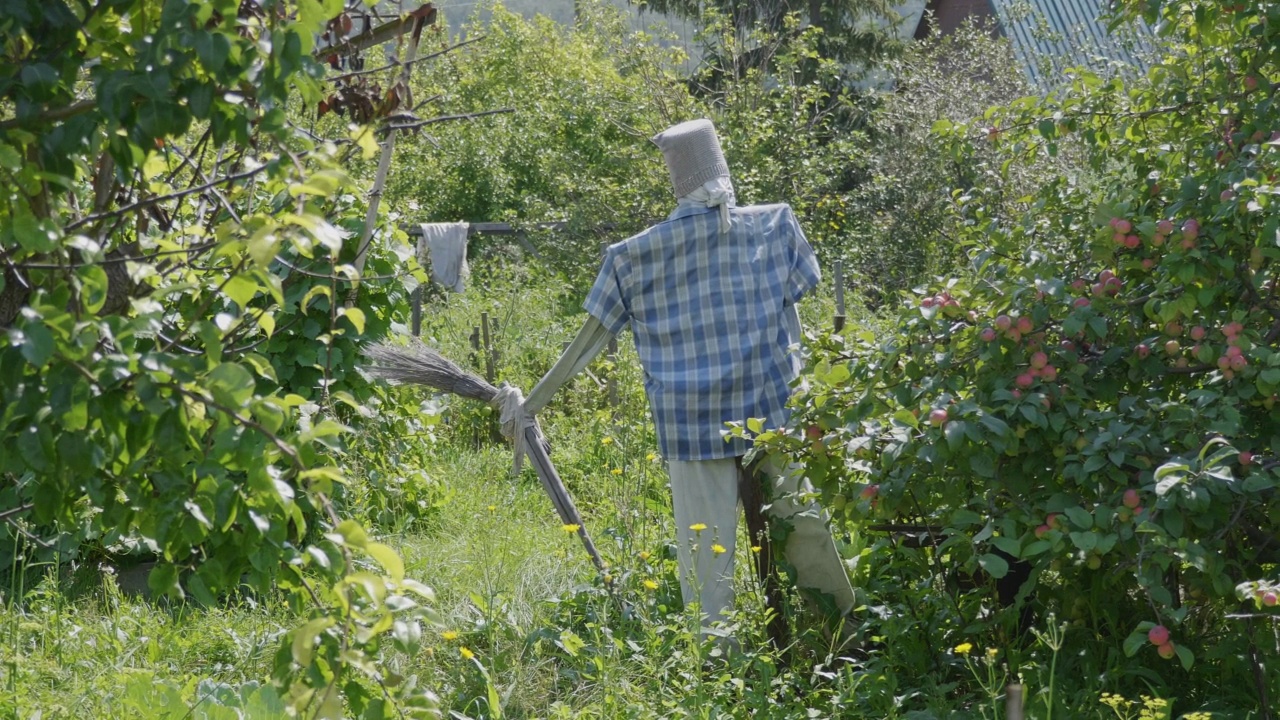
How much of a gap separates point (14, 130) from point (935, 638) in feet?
9.88

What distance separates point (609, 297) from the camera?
161 inches

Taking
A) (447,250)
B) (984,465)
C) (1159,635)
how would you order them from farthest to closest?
(447,250) → (984,465) → (1159,635)

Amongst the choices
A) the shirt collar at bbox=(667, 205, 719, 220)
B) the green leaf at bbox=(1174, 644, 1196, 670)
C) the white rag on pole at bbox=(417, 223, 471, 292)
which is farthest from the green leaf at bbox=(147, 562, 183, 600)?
the white rag on pole at bbox=(417, 223, 471, 292)

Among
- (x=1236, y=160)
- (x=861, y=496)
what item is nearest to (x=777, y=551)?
(x=861, y=496)

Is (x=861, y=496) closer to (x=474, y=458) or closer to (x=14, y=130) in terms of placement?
(x=14, y=130)

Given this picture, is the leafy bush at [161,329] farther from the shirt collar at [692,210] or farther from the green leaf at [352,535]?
the shirt collar at [692,210]

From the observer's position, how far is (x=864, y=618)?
409 centimetres

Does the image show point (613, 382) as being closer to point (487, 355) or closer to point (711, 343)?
point (487, 355)

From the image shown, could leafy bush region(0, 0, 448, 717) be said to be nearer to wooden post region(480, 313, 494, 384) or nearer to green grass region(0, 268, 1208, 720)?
green grass region(0, 268, 1208, 720)

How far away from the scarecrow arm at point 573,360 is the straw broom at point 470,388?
13 centimetres

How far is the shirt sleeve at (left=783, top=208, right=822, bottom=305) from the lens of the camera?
411 cm

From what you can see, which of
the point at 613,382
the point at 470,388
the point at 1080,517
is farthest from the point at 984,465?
the point at 613,382

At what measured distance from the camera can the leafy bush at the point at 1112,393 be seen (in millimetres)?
2809

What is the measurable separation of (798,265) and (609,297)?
623mm
